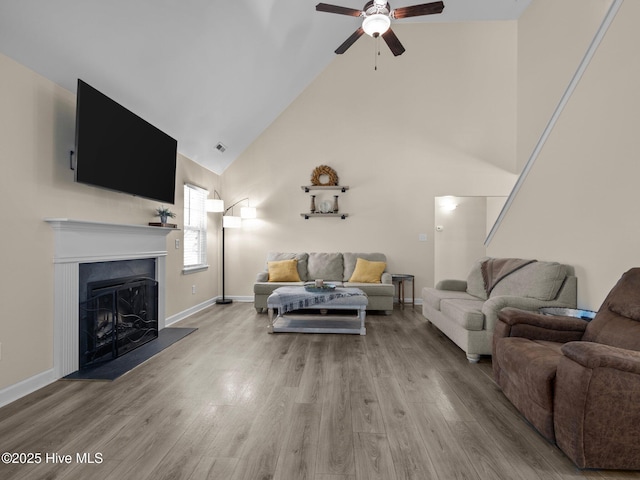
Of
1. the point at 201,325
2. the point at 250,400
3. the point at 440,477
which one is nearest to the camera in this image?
the point at 440,477

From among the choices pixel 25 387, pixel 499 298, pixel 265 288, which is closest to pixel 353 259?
pixel 265 288

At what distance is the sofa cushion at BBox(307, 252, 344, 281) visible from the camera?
17.5 feet

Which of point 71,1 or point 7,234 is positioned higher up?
point 71,1

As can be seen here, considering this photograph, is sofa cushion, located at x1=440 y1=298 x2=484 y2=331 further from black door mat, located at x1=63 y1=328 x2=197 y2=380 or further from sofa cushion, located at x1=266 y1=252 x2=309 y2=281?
black door mat, located at x1=63 y1=328 x2=197 y2=380

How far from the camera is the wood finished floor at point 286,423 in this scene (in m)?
1.52

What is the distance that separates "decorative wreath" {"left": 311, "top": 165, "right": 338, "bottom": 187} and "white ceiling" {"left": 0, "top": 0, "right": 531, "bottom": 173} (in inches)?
48.5

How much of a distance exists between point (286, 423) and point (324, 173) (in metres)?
4.41

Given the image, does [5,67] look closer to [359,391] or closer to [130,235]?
[130,235]

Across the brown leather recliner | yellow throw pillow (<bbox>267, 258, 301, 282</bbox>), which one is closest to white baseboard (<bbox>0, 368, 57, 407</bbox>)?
yellow throw pillow (<bbox>267, 258, 301, 282</bbox>)

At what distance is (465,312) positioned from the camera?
9.56 ft

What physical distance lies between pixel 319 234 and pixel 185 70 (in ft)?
10.7

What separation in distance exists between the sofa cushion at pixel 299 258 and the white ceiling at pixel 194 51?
71.7 inches

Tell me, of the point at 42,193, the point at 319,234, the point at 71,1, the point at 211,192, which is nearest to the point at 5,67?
the point at 71,1

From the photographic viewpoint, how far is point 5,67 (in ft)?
7.04
